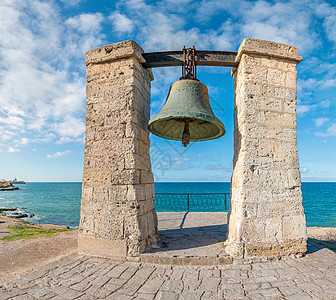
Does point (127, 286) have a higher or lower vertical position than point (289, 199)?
lower

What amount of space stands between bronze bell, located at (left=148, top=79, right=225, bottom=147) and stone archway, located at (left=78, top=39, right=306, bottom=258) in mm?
458

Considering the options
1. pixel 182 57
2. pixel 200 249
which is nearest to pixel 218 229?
pixel 200 249

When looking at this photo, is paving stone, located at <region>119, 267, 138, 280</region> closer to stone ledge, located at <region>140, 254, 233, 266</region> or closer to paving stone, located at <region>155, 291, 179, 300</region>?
stone ledge, located at <region>140, 254, 233, 266</region>

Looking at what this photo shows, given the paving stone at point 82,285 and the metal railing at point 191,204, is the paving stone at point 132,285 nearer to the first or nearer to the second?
the paving stone at point 82,285

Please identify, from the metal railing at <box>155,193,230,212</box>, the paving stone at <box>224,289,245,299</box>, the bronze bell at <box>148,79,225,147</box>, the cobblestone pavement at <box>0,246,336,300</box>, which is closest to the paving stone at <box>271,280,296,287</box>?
the cobblestone pavement at <box>0,246,336,300</box>

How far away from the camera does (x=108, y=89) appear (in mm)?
4004

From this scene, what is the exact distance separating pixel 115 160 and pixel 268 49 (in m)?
3.36

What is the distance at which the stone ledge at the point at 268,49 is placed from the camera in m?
3.81

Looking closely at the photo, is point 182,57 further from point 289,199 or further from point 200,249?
point 200,249

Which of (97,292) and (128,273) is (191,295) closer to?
(128,273)

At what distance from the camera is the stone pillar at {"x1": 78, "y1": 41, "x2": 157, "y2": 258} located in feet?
11.9

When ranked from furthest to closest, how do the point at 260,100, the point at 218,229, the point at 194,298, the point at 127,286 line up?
the point at 218,229, the point at 260,100, the point at 127,286, the point at 194,298

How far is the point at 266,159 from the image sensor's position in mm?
3676

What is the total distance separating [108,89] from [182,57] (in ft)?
5.04
